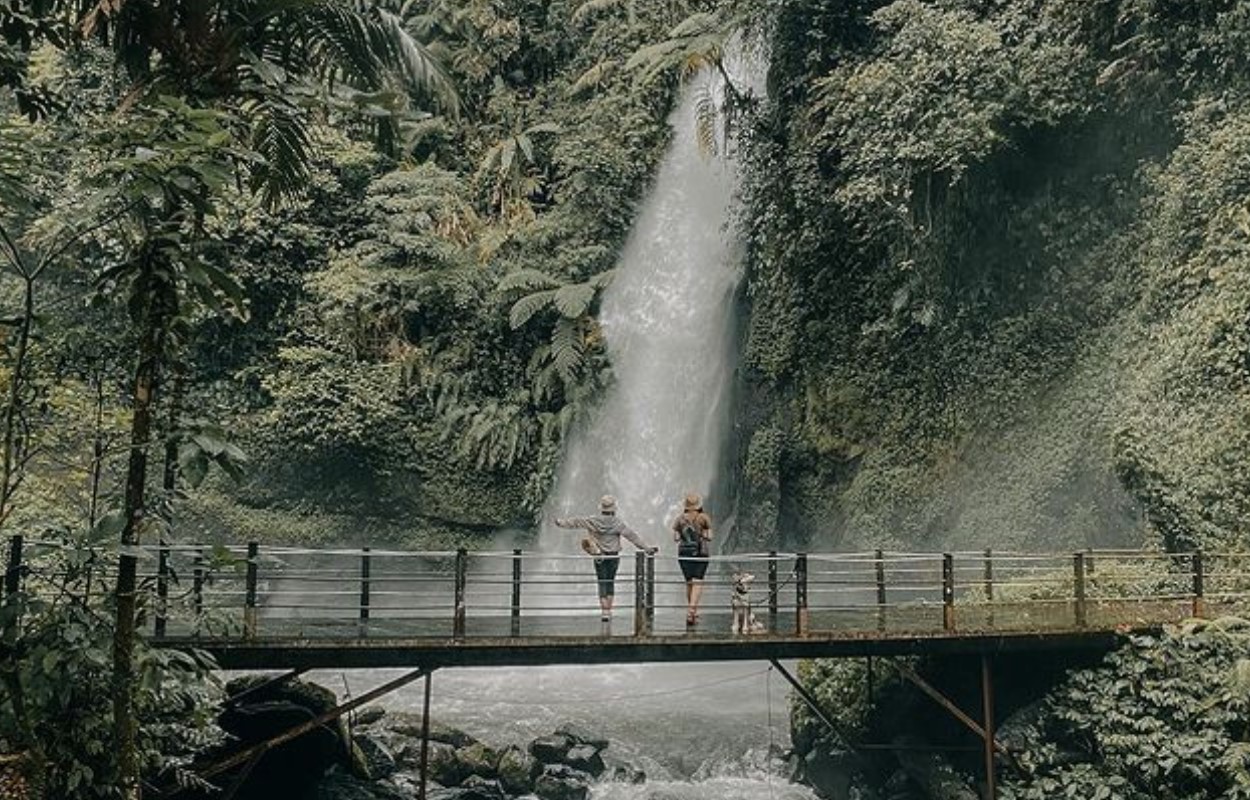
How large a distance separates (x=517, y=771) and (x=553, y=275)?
43.4 feet

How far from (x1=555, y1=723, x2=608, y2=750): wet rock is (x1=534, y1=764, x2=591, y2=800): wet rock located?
70cm

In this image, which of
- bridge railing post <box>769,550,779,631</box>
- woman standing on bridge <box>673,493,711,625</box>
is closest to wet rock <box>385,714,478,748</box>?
woman standing on bridge <box>673,493,711,625</box>

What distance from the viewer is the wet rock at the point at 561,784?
1305 cm

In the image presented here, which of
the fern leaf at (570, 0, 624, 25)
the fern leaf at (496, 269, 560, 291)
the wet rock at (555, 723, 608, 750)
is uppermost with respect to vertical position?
the fern leaf at (570, 0, 624, 25)

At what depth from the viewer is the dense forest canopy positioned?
5.71 meters

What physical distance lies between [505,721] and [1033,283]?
9.61m

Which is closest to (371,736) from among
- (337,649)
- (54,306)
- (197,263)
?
(337,649)

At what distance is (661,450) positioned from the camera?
22281 mm

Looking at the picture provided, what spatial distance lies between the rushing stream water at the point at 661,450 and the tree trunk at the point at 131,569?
392 inches

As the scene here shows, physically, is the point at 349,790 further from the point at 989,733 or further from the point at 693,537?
the point at 989,733

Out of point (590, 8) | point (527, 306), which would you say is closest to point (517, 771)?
point (527, 306)

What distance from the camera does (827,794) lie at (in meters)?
13.2

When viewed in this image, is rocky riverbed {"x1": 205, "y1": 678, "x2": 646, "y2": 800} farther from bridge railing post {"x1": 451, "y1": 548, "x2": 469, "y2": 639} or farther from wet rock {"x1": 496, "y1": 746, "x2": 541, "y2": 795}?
bridge railing post {"x1": 451, "y1": 548, "x2": 469, "y2": 639}

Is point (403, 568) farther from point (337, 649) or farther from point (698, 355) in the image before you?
point (337, 649)
